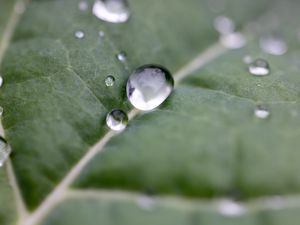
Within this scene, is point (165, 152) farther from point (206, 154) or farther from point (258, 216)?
point (258, 216)

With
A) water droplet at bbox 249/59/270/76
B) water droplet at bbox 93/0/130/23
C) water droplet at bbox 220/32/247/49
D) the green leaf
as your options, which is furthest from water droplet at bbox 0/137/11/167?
water droplet at bbox 220/32/247/49

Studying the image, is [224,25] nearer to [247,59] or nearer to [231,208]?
[247,59]

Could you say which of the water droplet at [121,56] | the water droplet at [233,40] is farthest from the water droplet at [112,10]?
the water droplet at [233,40]

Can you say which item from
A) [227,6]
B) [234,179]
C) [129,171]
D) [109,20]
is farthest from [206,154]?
[227,6]

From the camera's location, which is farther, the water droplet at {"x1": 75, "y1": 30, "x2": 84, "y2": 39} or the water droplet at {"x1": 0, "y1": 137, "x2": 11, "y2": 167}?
the water droplet at {"x1": 75, "y1": 30, "x2": 84, "y2": 39}

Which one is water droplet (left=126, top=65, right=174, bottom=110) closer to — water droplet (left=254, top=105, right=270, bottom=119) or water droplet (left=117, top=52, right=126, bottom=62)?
water droplet (left=117, top=52, right=126, bottom=62)

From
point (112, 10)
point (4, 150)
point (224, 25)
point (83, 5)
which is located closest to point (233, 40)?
point (224, 25)
